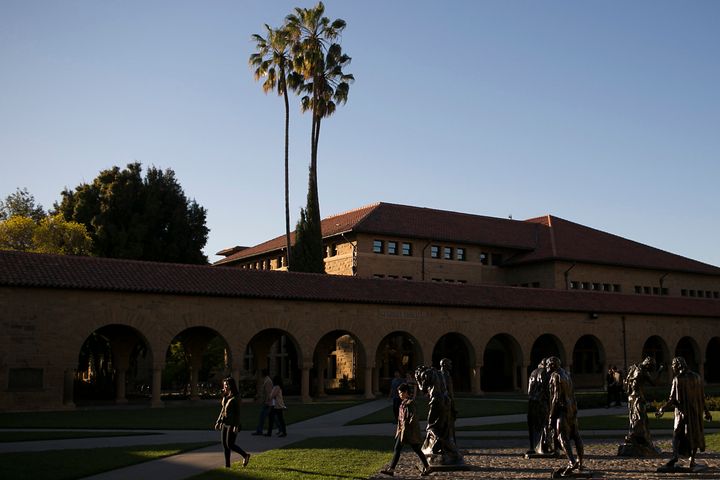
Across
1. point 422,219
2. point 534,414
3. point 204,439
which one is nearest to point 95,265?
point 204,439

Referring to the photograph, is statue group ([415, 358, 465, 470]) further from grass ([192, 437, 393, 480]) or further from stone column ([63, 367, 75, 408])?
stone column ([63, 367, 75, 408])

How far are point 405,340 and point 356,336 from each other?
35.2 feet

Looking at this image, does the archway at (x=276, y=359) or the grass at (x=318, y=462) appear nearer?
the grass at (x=318, y=462)

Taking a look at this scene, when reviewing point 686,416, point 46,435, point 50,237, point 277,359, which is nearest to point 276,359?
point 277,359

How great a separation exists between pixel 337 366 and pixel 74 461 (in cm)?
3289

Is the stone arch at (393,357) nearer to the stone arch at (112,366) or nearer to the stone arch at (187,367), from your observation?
the stone arch at (187,367)

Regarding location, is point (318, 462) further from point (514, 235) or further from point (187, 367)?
point (514, 235)

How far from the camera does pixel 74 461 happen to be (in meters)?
14.2

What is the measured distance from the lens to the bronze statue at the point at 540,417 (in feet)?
51.3

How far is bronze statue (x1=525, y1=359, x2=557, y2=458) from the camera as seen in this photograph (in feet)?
51.3

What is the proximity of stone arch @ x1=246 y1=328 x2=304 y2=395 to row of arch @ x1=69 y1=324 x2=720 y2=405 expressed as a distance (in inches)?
2.1

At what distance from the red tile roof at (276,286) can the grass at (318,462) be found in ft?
47.4

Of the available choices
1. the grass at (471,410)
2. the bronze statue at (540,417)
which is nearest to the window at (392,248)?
the grass at (471,410)

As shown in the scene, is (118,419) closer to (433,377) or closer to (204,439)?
(204,439)
